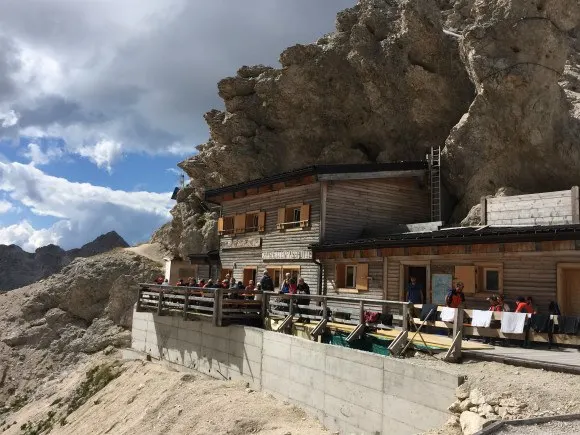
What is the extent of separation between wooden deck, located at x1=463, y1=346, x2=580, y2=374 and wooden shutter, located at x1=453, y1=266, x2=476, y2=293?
3.97 meters

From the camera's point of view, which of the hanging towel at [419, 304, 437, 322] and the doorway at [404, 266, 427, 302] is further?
the doorway at [404, 266, 427, 302]

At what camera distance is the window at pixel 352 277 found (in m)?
21.3

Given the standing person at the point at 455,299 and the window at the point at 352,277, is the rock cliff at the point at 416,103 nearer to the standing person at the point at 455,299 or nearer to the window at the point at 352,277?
the window at the point at 352,277

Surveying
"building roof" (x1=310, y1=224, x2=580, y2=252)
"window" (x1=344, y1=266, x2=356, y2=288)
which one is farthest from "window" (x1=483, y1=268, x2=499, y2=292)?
"window" (x1=344, y1=266, x2=356, y2=288)

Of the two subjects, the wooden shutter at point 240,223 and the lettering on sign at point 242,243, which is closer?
the lettering on sign at point 242,243

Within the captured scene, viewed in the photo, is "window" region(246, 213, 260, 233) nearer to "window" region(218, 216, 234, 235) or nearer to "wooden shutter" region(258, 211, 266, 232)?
"wooden shutter" region(258, 211, 266, 232)

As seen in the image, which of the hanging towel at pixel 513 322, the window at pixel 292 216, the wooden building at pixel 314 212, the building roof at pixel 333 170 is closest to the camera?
the hanging towel at pixel 513 322

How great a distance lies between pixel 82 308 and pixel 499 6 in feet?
132

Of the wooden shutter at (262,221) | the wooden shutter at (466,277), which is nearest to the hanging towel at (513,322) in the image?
the wooden shutter at (466,277)

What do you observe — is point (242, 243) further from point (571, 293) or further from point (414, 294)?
point (571, 293)

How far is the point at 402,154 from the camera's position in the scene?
34.3m

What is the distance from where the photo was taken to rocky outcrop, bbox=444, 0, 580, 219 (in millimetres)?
25219

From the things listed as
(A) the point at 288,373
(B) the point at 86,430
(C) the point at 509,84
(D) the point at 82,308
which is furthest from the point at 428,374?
(D) the point at 82,308

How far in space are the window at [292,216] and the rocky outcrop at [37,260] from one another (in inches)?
2582
